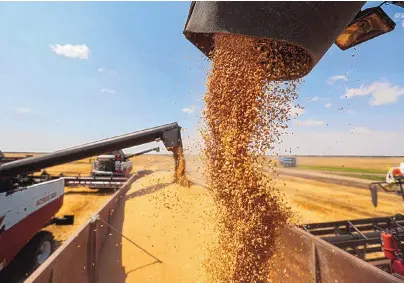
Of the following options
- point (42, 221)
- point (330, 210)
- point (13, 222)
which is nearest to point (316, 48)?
point (13, 222)

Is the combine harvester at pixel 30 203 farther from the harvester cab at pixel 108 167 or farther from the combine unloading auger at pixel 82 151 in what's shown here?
the harvester cab at pixel 108 167

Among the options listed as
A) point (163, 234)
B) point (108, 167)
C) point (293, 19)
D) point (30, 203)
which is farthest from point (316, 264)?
point (108, 167)

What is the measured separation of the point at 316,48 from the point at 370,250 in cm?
418

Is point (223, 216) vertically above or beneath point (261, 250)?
above

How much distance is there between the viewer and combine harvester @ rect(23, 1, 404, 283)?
1571 millimetres

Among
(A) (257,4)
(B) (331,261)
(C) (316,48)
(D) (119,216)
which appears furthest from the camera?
(D) (119,216)

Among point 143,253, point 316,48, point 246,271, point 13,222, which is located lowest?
point 143,253

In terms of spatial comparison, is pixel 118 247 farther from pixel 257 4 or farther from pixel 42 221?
pixel 257 4

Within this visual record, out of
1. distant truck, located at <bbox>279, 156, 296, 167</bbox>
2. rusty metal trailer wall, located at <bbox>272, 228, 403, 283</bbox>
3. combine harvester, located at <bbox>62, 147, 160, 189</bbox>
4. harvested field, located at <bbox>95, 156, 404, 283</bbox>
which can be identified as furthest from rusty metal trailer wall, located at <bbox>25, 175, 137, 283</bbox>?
distant truck, located at <bbox>279, 156, 296, 167</bbox>

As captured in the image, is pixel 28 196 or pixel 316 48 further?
pixel 28 196

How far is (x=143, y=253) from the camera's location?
4812mm

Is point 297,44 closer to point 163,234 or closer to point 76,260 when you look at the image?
point 76,260

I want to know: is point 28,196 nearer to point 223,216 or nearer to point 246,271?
point 223,216

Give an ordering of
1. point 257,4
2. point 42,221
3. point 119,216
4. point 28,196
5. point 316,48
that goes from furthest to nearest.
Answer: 1. point 119,216
2. point 42,221
3. point 28,196
4. point 316,48
5. point 257,4
